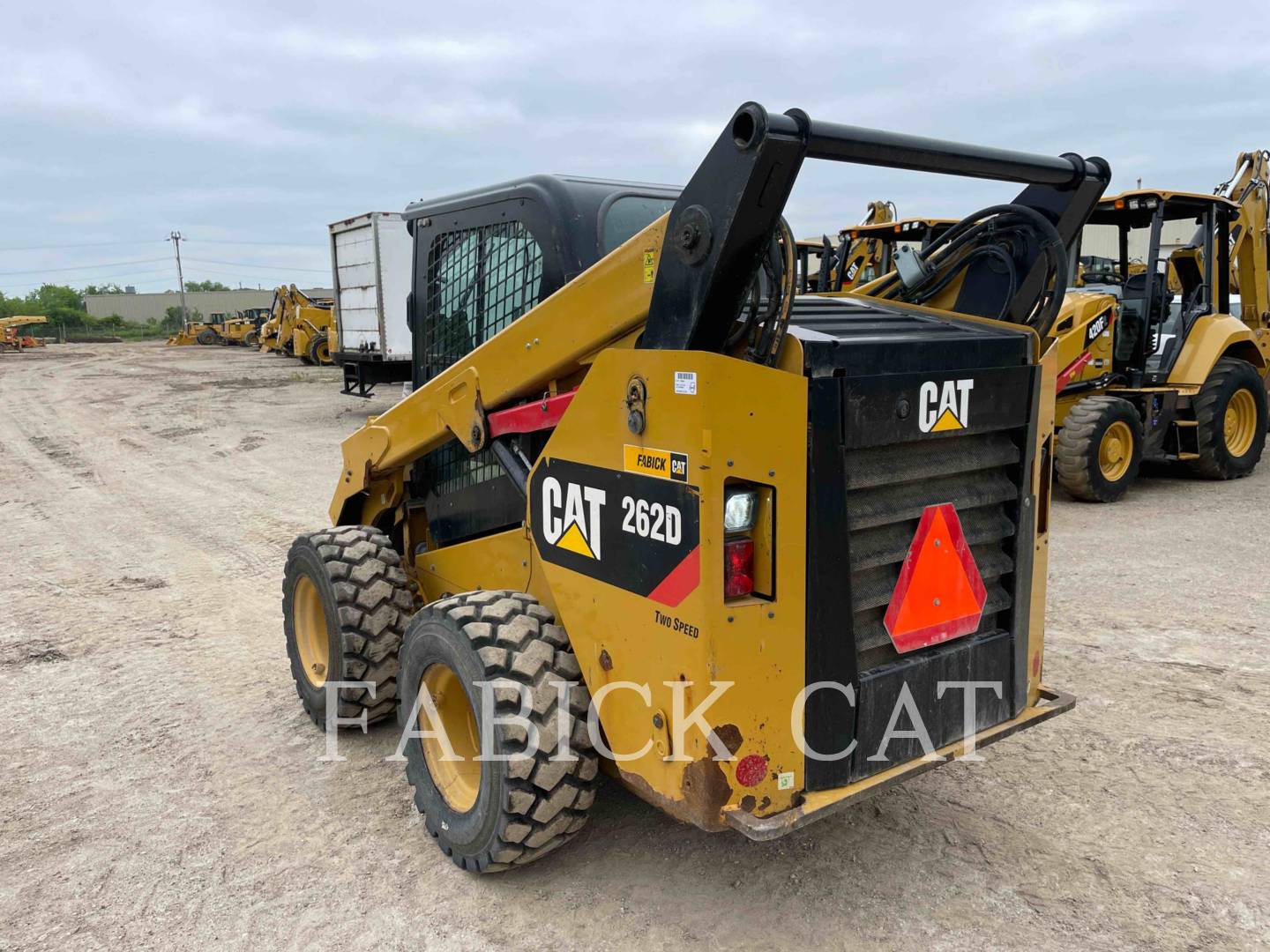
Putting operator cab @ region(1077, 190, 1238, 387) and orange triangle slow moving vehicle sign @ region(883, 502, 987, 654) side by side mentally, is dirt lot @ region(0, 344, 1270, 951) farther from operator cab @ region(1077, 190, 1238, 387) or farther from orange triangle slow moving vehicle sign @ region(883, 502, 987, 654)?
operator cab @ region(1077, 190, 1238, 387)

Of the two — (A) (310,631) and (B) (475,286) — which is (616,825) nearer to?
(A) (310,631)

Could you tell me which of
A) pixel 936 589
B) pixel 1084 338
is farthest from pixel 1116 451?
pixel 936 589

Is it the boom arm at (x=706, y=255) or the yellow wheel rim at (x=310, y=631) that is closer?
the boom arm at (x=706, y=255)

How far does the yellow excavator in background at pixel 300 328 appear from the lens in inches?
1060

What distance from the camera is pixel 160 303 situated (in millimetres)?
83000

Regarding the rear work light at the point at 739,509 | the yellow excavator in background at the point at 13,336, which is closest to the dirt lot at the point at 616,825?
the rear work light at the point at 739,509

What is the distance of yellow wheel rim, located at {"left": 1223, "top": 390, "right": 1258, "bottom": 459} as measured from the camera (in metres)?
9.64

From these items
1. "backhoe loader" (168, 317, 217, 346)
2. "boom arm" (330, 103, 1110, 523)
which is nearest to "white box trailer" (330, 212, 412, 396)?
"boom arm" (330, 103, 1110, 523)

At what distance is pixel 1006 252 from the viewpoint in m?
3.23

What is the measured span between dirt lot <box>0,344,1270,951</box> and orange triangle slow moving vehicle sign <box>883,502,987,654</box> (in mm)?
807

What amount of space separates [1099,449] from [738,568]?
715 cm

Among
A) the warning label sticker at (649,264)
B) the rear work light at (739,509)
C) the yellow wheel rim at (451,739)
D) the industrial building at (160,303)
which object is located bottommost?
the yellow wheel rim at (451,739)

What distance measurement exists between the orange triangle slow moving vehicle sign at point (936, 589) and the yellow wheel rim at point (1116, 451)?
647 centimetres

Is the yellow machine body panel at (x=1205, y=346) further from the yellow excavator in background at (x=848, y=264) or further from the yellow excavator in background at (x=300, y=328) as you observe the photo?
the yellow excavator in background at (x=300, y=328)
